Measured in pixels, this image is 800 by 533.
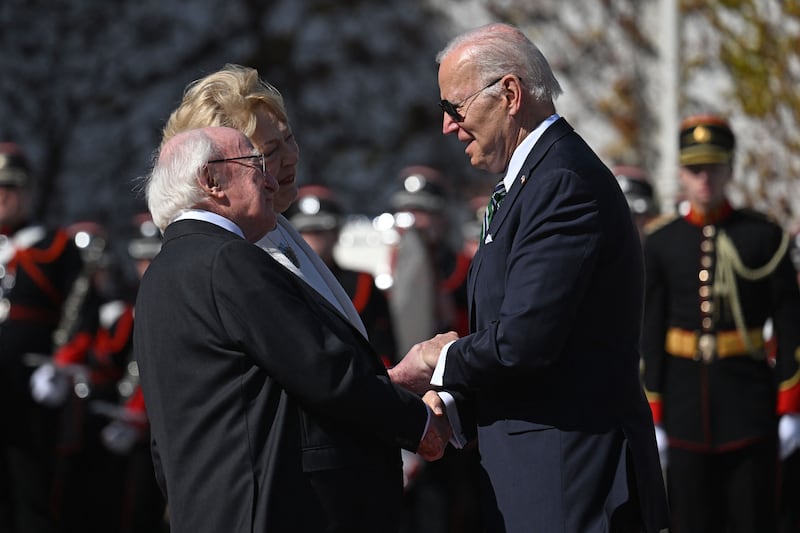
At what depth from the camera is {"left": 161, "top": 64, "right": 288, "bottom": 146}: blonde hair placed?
3.90 m

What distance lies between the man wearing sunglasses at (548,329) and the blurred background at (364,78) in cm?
717

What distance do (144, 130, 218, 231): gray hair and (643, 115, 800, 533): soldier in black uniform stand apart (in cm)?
306

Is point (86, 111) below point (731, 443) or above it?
above

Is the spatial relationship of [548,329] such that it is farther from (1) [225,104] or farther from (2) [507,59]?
(1) [225,104]

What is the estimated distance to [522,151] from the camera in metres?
3.71

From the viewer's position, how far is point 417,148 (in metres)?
12.1

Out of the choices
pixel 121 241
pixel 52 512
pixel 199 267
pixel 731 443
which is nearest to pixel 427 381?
pixel 199 267

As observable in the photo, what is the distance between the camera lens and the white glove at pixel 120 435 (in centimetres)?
892

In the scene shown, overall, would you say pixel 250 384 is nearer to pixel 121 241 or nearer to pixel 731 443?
pixel 731 443

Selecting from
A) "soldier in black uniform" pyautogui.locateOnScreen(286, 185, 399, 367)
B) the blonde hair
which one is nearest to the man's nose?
the blonde hair

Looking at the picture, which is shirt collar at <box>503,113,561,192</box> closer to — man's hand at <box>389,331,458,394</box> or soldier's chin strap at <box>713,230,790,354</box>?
man's hand at <box>389,331,458,394</box>

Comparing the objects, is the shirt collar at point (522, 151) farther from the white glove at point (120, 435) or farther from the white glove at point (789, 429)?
the white glove at point (120, 435)

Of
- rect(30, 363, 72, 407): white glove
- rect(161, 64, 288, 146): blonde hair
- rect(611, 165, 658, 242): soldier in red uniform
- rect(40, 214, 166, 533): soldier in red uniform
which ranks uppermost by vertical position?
rect(161, 64, 288, 146): blonde hair

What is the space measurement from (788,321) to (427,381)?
251 cm
